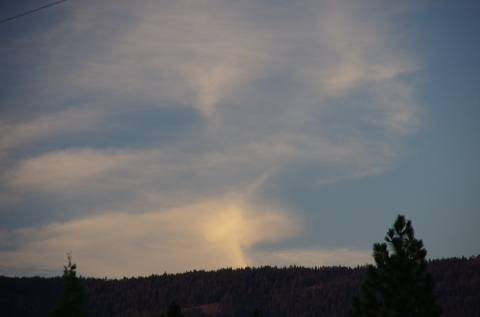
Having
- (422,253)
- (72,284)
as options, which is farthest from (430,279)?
(72,284)

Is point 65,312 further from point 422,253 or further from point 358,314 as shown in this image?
point 422,253

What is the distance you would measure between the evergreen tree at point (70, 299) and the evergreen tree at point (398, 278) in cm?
1737

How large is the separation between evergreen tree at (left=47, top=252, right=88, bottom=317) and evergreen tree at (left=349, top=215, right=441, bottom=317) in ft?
57.0

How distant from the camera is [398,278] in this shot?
37.5 metres

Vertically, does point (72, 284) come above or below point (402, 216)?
below

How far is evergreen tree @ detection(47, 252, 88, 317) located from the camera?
4209 centimetres

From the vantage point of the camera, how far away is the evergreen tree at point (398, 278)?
122ft

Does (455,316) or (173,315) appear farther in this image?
(455,316)

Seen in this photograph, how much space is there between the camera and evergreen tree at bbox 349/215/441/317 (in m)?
37.1

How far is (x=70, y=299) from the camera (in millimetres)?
42594

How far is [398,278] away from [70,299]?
67.7 ft

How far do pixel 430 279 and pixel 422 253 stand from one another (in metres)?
1.50

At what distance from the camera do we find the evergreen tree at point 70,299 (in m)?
42.1

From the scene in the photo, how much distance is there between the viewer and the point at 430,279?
3728 centimetres
